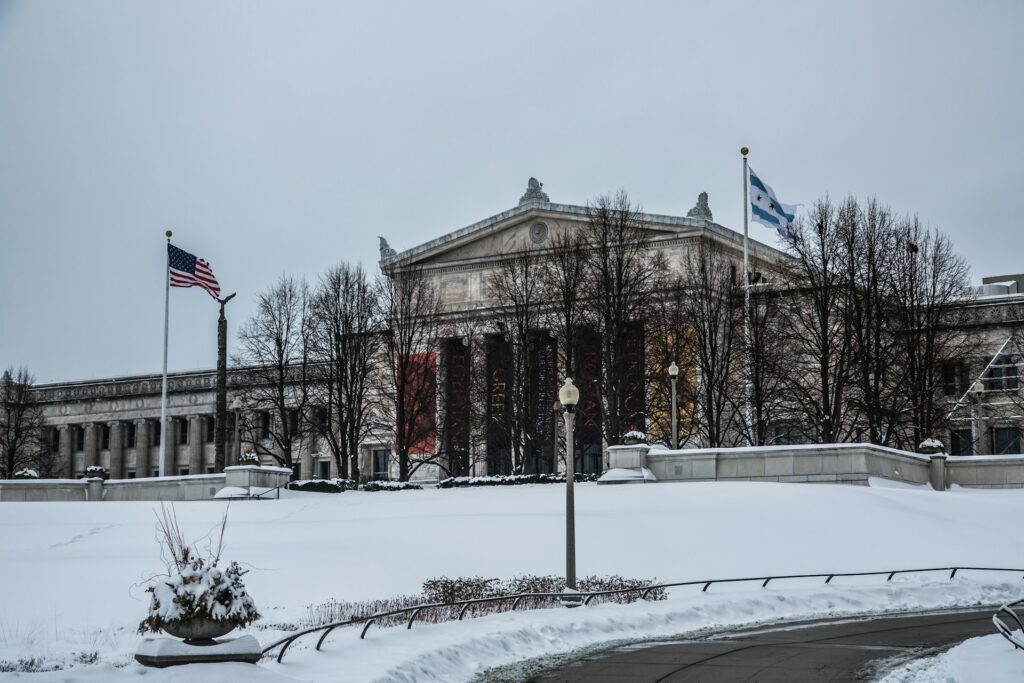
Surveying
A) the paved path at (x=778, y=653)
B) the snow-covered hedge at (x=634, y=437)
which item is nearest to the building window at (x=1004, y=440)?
the snow-covered hedge at (x=634, y=437)

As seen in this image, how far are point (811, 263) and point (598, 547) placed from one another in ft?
81.6

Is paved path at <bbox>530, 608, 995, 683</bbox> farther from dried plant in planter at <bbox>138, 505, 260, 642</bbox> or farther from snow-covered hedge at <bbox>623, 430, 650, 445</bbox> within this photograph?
snow-covered hedge at <bbox>623, 430, 650, 445</bbox>

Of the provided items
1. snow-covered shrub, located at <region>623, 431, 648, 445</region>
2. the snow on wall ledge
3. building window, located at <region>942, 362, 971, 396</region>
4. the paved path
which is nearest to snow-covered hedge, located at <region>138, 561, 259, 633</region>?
the paved path

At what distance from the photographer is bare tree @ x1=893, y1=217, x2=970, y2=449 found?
53156 mm

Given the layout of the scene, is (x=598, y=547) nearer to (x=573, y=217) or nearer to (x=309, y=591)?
(x=309, y=591)

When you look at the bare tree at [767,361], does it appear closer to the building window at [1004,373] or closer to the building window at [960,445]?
the building window at [1004,373]

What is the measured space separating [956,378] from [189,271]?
4131 centimetres

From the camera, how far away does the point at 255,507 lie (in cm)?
4588

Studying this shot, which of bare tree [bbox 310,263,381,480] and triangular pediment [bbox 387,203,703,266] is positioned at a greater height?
triangular pediment [bbox 387,203,703,266]

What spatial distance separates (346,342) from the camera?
64750 millimetres

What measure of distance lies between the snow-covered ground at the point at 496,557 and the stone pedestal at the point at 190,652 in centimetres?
23

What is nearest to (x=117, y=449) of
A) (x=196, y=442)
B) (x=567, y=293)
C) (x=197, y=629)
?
(x=196, y=442)

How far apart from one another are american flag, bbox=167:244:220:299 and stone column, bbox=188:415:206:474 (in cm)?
4752

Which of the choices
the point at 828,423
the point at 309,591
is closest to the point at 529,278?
the point at 828,423
